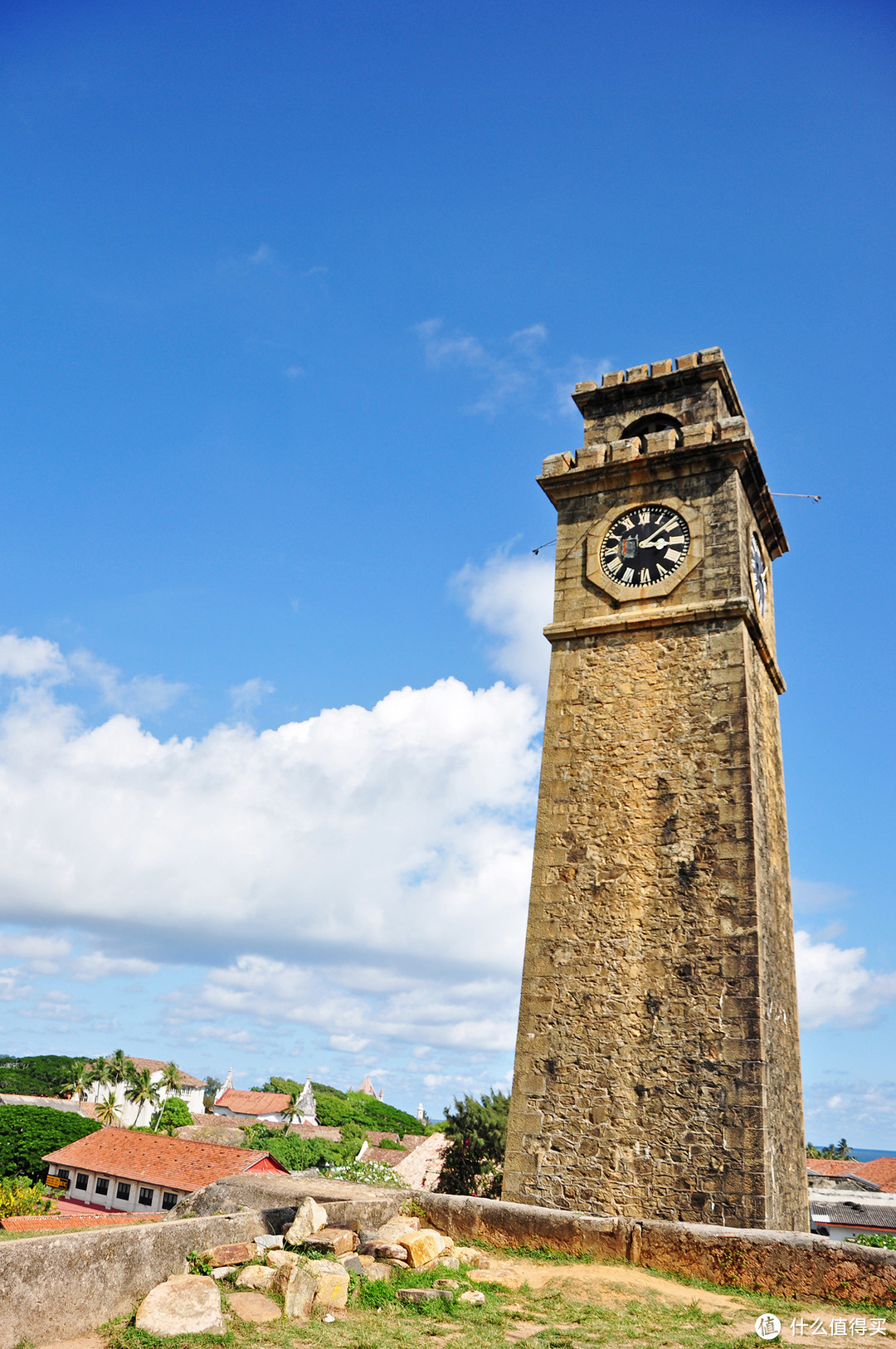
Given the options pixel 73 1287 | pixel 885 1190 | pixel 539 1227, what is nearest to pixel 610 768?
pixel 539 1227

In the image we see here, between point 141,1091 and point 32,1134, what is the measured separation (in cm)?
2114

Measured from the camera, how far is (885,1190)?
146 ft

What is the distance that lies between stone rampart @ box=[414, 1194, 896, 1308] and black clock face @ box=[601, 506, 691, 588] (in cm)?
871

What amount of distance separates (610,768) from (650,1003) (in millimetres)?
3265

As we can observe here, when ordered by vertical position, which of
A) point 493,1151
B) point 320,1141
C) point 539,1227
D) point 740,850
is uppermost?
point 740,850

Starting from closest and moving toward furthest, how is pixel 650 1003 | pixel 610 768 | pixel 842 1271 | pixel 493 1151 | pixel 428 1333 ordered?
1. pixel 428 1333
2. pixel 842 1271
3. pixel 650 1003
4. pixel 610 768
5. pixel 493 1151

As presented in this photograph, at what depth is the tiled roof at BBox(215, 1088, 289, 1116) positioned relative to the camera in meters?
82.8

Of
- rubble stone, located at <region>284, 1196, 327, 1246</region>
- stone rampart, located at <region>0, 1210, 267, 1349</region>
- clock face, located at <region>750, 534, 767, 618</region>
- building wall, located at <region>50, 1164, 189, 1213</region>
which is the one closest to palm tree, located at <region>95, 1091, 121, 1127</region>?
building wall, located at <region>50, 1164, 189, 1213</region>

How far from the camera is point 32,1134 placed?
1833 inches

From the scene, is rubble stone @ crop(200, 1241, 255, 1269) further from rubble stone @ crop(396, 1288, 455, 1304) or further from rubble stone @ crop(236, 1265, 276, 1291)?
rubble stone @ crop(396, 1288, 455, 1304)

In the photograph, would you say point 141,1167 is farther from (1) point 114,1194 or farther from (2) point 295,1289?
(2) point 295,1289

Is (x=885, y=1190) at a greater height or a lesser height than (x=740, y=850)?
lesser

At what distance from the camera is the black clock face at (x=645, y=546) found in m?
13.4

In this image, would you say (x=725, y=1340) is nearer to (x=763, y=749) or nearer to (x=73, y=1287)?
(x=73, y=1287)
